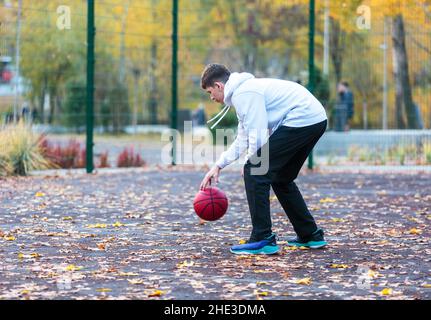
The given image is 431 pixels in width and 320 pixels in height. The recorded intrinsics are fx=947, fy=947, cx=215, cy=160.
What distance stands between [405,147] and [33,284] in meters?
14.9

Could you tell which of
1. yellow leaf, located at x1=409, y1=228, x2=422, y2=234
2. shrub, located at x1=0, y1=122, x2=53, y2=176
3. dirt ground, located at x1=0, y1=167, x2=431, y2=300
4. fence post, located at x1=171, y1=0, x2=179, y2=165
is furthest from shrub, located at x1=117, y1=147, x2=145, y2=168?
yellow leaf, located at x1=409, y1=228, x2=422, y2=234

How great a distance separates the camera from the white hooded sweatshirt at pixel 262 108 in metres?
7.88

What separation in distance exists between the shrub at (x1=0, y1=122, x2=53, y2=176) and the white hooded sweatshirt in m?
8.49

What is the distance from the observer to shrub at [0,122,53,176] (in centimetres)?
1589

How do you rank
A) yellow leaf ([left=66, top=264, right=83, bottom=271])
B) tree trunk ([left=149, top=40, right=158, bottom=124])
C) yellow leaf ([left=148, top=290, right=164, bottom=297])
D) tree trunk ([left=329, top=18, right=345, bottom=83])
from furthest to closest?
tree trunk ([left=149, top=40, right=158, bottom=124]) < tree trunk ([left=329, top=18, right=345, bottom=83]) < yellow leaf ([left=66, top=264, right=83, bottom=271]) < yellow leaf ([left=148, top=290, right=164, bottom=297])

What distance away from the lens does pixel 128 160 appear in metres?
19.1

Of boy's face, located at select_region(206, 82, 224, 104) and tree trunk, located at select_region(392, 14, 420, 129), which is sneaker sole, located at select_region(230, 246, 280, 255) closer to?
boy's face, located at select_region(206, 82, 224, 104)

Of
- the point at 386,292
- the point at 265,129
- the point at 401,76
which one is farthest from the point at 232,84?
the point at 401,76

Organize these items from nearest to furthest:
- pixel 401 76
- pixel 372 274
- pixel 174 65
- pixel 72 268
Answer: pixel 372 274, pixel 72 268, pixel 174 65, pixel 401 76

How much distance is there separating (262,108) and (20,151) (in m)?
9.09

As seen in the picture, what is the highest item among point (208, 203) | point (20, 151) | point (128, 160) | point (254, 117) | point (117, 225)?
point (254, 117)

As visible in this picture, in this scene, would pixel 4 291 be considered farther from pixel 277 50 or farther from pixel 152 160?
pixel 277 50

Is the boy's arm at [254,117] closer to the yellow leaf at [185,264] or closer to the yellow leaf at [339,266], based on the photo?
the yellow leaf at [185,264]

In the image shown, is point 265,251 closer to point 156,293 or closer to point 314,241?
point 314,241
